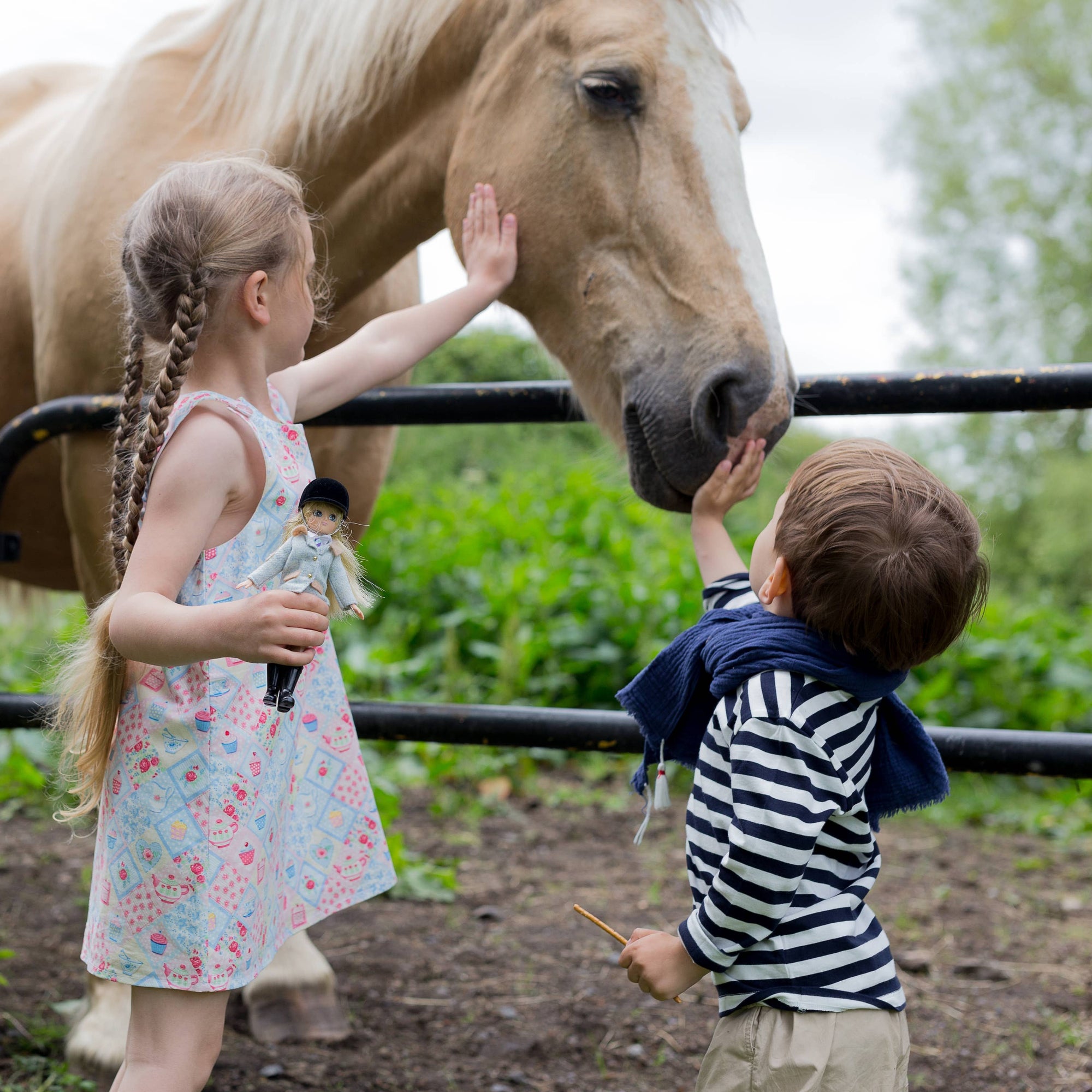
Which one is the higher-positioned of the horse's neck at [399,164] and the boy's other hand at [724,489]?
the horse's neck at [399,164]

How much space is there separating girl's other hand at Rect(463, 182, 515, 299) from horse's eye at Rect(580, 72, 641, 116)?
0.74 ft

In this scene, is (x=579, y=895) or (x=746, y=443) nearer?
(x=746, y=443)

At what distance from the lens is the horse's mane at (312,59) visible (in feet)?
6.44

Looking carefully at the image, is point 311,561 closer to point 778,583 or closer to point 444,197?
point 778,583

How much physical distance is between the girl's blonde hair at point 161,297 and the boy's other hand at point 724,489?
0.62 m

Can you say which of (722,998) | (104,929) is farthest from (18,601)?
(722,998)

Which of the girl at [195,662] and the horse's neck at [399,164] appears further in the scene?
the horse's neck at [399,164]

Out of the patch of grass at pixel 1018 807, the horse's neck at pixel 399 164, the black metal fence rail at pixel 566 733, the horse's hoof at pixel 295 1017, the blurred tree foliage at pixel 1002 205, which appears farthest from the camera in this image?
the blurred tree foliage at pixel 1002 205

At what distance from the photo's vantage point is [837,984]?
114 centimetres

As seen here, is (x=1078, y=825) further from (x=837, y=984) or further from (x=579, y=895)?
(x=837, y=984)

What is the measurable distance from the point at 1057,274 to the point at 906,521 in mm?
16047

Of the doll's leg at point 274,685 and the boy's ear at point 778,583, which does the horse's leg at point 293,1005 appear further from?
the boy's ear at point 778,583

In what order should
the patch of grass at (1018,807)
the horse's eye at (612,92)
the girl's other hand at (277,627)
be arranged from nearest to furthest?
1. the girl's other hand at (277,627)
2. the horse's eye at (612,92)
3. the patch of grass at (1018,807)

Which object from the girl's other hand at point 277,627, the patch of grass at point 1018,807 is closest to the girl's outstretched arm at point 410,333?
the girl's other hand at point 277,627
